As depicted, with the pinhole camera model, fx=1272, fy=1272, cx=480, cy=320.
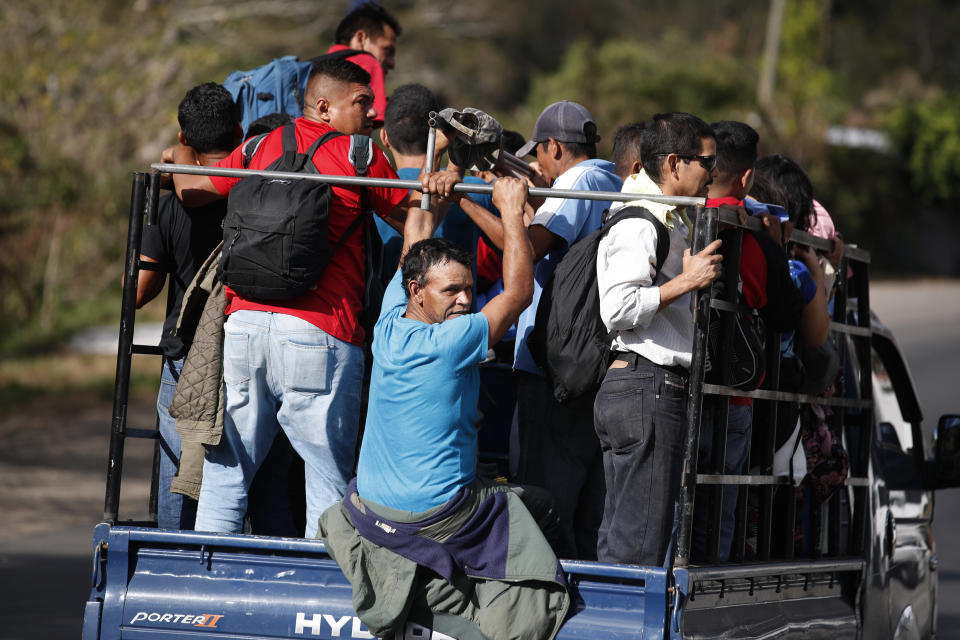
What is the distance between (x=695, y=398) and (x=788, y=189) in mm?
1610

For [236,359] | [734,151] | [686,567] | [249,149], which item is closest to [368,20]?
[249,149]

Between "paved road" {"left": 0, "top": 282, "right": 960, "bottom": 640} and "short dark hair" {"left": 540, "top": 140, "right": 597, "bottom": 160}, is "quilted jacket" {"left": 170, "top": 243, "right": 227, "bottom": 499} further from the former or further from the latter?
"paved road" {"left": 0, "top": 282, "right": 960, "bottom": 640}

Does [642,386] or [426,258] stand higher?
[426,258]

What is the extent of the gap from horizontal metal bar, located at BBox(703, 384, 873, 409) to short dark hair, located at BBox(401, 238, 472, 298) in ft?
2.59

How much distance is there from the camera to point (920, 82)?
42.1 metres

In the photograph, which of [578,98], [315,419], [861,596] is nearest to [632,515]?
[315,419]

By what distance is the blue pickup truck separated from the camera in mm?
3395

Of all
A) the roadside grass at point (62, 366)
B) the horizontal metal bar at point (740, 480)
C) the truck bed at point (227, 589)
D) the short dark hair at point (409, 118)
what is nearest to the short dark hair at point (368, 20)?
the short dark hair at point (409, 118)

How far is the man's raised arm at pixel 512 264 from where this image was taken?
140 inches

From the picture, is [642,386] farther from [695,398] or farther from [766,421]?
[766,421]

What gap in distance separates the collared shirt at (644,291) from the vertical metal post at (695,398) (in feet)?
0.50

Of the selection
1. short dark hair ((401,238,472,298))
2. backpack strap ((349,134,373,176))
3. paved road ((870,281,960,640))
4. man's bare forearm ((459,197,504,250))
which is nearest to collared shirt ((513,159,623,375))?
man's bare forearm ((459,197,504,250))

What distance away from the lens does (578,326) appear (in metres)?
3.78

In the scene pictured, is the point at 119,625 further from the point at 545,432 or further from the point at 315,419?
the point at 545,432
